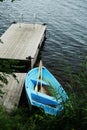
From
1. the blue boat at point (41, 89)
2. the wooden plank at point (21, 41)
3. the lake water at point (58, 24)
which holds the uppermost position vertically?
the blue boat at point (41, 89)

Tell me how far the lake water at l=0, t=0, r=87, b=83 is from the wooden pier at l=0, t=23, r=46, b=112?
1.44 m

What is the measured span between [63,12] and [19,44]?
39.3 ft

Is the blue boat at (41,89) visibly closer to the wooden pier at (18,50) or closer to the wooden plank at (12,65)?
the wooden pier at (18,50)

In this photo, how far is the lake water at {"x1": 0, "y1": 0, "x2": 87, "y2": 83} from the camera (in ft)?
66.7

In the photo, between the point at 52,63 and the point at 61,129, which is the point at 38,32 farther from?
the point at 61,129

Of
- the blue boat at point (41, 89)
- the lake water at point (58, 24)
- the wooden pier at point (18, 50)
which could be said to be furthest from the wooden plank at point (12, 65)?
the lake water at point (58, 24)

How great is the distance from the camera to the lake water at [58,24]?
801 inches

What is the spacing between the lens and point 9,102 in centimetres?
1302

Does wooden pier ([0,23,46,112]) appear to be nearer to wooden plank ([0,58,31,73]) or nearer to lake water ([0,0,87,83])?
wooden plank ([0,58,31,73])

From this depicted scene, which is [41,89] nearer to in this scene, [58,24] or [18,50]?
[18,50]

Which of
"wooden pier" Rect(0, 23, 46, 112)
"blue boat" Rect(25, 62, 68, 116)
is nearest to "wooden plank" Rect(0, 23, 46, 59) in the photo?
"wooden pier" Rect(0, 23, 46, 112)

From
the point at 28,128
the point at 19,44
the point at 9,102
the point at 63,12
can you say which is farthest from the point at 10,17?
the point at 28,128

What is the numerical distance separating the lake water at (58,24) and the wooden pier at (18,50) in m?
1.44

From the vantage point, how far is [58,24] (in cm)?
2659
